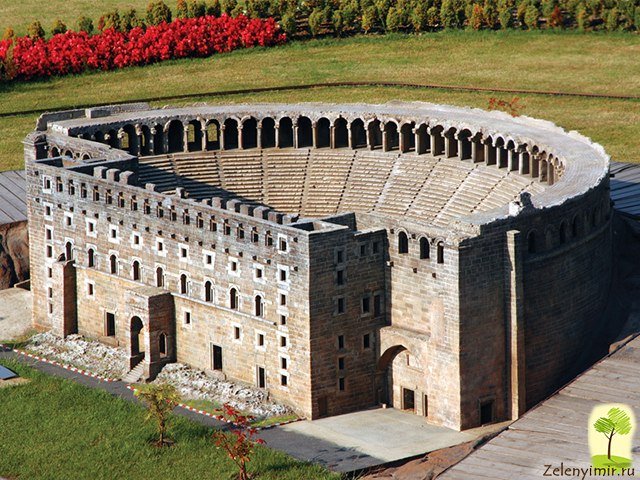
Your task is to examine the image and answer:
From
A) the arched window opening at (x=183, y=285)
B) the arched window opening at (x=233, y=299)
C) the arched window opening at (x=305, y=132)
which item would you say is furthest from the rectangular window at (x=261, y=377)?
the arched window opening at (x=305, y=132)

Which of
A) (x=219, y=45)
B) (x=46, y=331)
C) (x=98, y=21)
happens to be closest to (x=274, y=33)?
(x=219, y=45)

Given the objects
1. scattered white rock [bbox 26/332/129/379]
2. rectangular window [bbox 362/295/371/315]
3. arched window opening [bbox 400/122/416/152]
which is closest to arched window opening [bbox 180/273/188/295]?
scattered white rock [bbox 26/332/129/379]

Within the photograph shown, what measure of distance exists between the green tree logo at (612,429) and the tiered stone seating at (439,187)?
39313 millimetres

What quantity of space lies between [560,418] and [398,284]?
1918 cm

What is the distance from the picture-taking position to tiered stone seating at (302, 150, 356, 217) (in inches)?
5620

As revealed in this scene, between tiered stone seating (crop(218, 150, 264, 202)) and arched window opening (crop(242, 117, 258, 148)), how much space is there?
1.53m

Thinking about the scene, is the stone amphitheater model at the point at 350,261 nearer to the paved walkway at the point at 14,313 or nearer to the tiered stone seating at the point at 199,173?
the tiered stone seating at the point at 199,173

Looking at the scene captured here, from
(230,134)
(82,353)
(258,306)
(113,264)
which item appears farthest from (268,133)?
(258,306)

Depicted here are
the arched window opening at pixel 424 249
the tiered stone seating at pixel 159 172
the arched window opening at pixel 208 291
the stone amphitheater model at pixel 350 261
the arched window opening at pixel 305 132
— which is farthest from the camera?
the arched window opening at pixel 305 132

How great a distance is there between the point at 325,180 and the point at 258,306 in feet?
97.6

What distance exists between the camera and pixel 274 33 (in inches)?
7648

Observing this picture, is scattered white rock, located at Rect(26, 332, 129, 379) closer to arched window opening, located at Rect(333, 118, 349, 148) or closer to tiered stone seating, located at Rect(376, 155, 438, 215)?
tiered stone seating, located at Rect(376, 155, 438, 215)

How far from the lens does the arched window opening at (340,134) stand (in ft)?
492

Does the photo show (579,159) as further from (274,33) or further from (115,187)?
(274,33)
